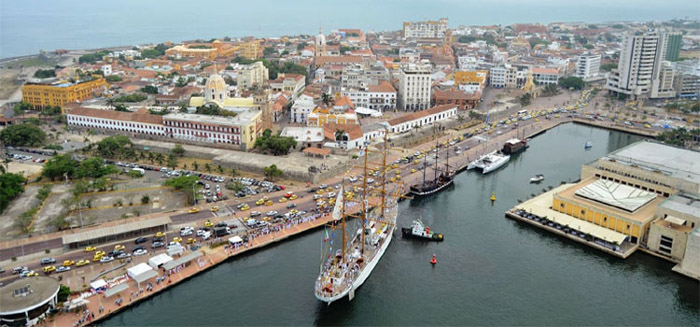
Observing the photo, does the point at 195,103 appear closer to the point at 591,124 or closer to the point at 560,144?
the point at 560,144

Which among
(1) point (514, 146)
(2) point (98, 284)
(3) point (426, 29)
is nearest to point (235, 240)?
(2) point (98, 284)

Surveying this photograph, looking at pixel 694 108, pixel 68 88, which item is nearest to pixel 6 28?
pixel 68 88

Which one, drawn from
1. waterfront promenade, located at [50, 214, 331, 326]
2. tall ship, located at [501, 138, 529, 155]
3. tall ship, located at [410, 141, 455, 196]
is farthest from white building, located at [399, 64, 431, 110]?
waterfront promenade, located at [50, 214, 331, 326]

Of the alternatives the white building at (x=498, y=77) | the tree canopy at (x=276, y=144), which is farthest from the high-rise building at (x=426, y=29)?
the tree canopy at (x=276, y=144)

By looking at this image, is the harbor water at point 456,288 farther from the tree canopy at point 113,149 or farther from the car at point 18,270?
the tree canopy at point 113,149

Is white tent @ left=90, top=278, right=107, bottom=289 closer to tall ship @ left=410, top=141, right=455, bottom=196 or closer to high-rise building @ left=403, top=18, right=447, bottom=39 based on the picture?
tall ship @ left=410, top=141, right=455, bottom=196

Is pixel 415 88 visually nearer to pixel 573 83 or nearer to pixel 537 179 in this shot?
pixel 537 179

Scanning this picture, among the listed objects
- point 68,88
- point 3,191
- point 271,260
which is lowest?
point 271,260

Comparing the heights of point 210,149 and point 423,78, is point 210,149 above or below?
below

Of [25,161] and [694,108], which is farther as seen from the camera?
[694,108]
